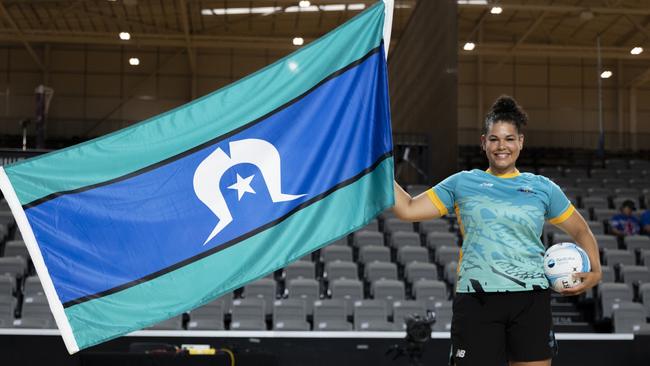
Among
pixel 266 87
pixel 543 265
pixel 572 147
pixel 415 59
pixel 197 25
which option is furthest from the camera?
pixel 572 147

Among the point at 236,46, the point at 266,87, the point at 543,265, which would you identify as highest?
the point at 236,46

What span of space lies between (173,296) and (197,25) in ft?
88.0

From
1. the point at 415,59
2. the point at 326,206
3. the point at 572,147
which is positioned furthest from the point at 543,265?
the point at 572,147

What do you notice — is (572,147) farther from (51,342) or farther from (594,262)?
(594,262)

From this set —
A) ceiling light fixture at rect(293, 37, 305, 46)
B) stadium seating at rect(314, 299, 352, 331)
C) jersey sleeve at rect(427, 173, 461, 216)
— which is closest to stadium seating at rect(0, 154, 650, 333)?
stadium seating at rect(314, 299, 352, 331)

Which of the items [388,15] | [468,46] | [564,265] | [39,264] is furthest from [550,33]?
[39,264]

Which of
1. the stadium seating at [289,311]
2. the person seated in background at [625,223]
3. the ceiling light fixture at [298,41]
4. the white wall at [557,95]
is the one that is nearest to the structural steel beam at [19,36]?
the ceiling light fixture at [298,41]

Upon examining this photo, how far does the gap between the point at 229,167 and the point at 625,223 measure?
1279 centimetres

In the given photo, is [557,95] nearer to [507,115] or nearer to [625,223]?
[625,223]

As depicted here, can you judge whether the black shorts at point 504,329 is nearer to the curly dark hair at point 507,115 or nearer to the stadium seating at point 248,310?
the curly dark hair at point 507,115

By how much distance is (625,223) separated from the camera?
15602 millimetres

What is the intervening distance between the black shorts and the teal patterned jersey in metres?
0.05

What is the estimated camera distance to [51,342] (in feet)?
33.0

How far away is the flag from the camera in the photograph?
3955mm
